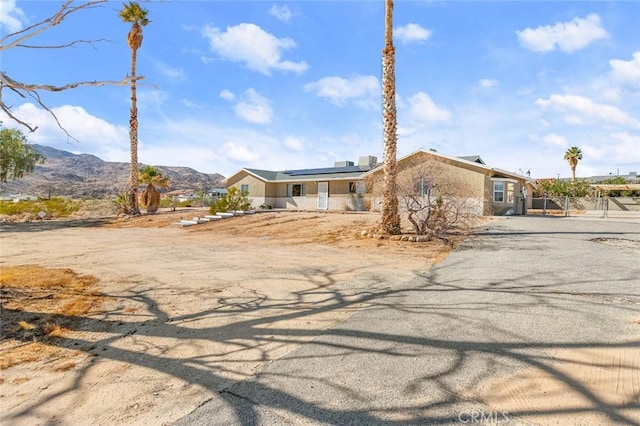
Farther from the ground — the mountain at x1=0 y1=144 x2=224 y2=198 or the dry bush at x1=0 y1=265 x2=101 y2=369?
the mountain at x1=0 y1=144 x2=224 y2=198

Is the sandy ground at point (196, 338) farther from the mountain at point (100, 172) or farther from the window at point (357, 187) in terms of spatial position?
the mountain at point (100, 172)

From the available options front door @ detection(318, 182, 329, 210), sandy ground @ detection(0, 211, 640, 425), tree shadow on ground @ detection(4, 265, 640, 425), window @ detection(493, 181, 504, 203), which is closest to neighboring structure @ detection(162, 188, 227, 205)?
front door @ detection(318, 182, 329, 210)

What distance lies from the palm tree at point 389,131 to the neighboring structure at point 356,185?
4633 mm

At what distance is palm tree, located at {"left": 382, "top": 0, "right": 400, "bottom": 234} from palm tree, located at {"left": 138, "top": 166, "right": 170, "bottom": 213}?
2126 centimetres

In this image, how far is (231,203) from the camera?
25078 millimetres

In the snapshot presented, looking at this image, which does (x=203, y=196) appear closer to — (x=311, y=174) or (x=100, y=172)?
(x=311, y=174)

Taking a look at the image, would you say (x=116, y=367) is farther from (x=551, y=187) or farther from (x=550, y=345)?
(x=551, y=187)

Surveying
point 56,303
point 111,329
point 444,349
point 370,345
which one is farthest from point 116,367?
point 444,349

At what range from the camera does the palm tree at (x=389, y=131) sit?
1327 cm

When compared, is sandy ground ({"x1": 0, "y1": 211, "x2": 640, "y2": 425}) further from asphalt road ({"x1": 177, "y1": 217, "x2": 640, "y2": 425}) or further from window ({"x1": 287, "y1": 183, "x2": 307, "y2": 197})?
window ({"x1": 287, "y1": 183, "x2": 307, "y2": 197})

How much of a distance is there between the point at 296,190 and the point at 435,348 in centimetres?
3214

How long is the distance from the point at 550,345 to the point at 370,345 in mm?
1780

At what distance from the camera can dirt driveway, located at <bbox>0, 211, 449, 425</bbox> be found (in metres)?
2.99

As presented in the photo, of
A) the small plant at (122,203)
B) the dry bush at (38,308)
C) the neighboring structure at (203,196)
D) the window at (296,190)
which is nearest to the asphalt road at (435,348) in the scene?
the dry bush at (38,308)
